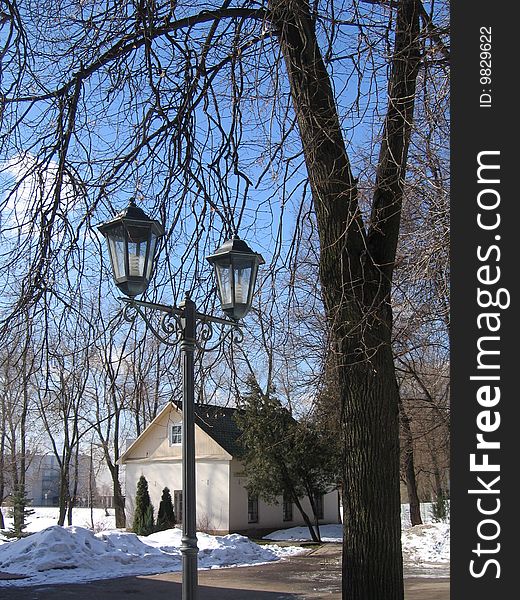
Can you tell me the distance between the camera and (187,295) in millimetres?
5465

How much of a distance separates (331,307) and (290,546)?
21.6 m

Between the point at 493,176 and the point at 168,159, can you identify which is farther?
the point at 168,159

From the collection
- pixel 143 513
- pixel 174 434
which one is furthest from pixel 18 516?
pixel 174 434

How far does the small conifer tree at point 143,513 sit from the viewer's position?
27.9 meters

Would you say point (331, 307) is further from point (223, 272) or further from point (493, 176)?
point (493, 176)

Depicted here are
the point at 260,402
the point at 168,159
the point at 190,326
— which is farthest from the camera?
the point at 260,402

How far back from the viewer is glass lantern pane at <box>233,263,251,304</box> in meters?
5.43

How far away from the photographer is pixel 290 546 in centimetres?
2559

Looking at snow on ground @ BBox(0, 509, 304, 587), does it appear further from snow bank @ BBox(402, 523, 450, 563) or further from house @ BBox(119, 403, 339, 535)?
house @ BBox(119, 403, 339, 535)

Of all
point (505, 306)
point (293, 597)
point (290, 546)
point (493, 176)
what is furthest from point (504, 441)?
point (290, 546)

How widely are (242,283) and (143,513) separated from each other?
83.6 feet

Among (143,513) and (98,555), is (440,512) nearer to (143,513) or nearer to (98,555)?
(143,513)

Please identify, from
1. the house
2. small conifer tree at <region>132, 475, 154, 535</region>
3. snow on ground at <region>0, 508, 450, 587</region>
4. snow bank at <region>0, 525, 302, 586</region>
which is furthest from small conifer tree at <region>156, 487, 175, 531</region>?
snow bank at <region>0, 525, 302, 586</region>

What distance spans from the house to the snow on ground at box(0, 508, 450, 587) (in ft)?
16.8
